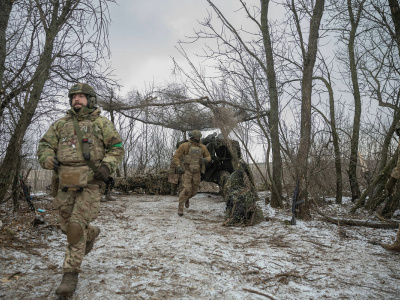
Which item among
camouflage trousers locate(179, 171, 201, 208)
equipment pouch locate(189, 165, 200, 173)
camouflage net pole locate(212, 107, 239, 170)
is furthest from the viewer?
camouflage net pole locate(212, 107, 239, 170)

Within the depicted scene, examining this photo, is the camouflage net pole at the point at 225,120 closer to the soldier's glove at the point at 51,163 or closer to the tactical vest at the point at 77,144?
the tactical vest at the point at 77,144

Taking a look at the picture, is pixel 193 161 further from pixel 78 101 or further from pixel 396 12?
pixel 396 12

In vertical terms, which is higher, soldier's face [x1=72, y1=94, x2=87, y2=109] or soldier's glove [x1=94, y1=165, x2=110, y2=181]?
soldier's face [x1=72, y1=94, x2=87, y2=109]

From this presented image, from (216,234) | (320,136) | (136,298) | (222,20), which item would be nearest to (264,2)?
(222,20)

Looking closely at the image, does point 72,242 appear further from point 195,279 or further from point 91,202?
point 195,279

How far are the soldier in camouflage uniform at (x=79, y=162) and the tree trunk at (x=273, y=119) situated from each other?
463 cm

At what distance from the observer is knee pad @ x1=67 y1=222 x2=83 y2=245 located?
2.64m

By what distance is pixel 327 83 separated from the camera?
25.7 feet

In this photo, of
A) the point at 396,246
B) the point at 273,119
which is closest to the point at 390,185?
the point at 396,246

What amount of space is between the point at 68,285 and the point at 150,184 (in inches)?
346

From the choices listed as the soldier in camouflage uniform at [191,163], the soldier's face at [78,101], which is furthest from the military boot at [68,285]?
the soldier in camouflage uniform at [191,163]

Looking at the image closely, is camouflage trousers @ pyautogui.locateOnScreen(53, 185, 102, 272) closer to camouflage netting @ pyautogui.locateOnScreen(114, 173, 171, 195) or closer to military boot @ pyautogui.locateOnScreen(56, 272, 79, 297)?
military boot @ pyautogui.locateOnScreen(56, 272, 79, 297)

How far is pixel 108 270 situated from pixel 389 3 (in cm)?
660

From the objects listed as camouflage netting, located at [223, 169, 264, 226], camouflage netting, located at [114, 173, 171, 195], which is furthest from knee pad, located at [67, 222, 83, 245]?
camouflage netting, located at [114, 173, 171, 195]
